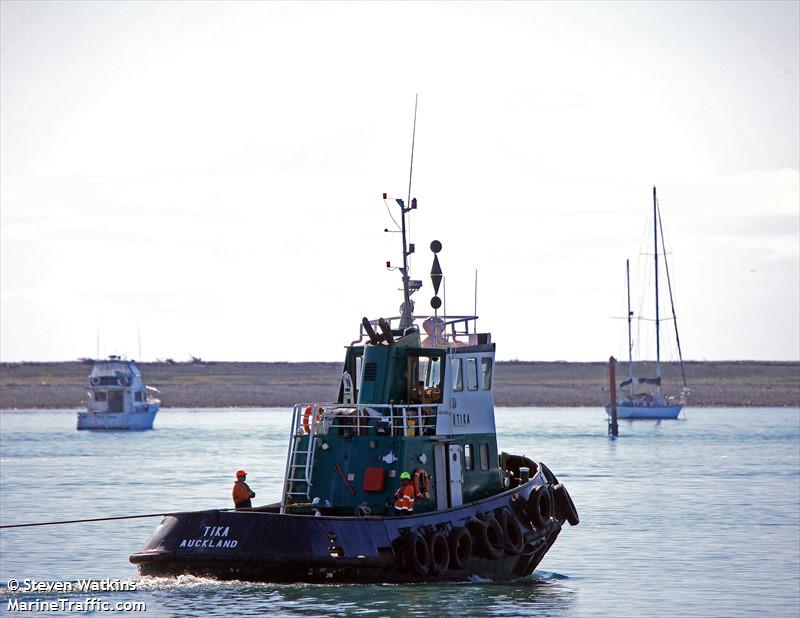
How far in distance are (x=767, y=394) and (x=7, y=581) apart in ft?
435

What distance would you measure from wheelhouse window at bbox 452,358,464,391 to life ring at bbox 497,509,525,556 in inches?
98.3

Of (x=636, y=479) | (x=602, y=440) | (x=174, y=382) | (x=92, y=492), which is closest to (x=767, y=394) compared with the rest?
(x=174, y=382)

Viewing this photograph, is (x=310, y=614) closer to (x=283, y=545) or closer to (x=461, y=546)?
(x=283, y=545)

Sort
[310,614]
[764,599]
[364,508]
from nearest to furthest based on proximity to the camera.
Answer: [310,614] < [364,508] < [764,599]

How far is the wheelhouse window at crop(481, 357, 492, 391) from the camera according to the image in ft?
91.5

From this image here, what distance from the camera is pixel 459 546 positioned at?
84.3 feet

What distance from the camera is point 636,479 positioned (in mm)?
55125

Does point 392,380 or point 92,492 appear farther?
point 92,492

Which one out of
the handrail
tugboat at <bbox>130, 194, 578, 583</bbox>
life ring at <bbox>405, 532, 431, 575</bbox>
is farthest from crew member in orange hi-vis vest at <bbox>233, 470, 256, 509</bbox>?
life ring at <bbox>405, 532, 431, 575</bbox>

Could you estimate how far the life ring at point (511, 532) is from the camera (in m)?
27.0

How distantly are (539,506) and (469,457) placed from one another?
6.60 feet

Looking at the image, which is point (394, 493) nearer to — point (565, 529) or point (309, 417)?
point (309, 417)

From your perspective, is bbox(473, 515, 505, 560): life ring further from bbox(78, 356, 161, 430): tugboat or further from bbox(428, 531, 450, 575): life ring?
bbox(78, 356, 161, 430): tugboat

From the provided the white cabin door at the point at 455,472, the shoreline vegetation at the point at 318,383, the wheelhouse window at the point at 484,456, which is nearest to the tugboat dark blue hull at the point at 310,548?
the white cabin door at the point at 455,472
